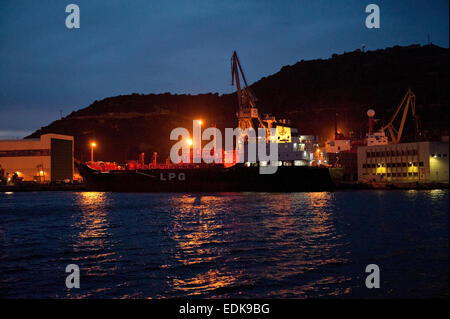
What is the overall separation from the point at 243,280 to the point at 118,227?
48.3 ft

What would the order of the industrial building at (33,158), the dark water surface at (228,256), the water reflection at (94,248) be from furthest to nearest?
the industrial building at (33,158), the water reflection at (94,248), the dark water surface at (228,256)

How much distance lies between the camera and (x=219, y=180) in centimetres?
6059

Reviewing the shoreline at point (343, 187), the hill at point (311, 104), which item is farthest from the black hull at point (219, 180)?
the hill at point (311, 104)

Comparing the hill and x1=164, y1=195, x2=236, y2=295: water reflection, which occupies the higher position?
the hill

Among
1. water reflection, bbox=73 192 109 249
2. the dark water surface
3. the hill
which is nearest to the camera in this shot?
the dark water surface

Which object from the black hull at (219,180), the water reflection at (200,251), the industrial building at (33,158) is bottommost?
the water reflection at (200,251)

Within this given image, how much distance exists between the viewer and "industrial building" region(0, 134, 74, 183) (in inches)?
3319

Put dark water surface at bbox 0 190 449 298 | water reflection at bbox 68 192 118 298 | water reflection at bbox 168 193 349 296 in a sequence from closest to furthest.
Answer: dark water surface at bbox 0 190 449 298, water reflection at bbox 168 193 349 296, water reflection at bbox 68 192 118 298

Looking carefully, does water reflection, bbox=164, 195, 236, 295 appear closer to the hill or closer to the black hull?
the black hull

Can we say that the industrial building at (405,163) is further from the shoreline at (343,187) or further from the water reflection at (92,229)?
the water reflection at (92,229)

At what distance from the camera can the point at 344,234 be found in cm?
2130

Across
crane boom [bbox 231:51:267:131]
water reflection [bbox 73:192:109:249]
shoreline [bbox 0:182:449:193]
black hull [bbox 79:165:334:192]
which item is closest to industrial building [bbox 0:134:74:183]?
shoreline [bbox 0:182:449:193]

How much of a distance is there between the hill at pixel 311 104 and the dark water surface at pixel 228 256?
10742cm

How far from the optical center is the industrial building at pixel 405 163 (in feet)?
224
